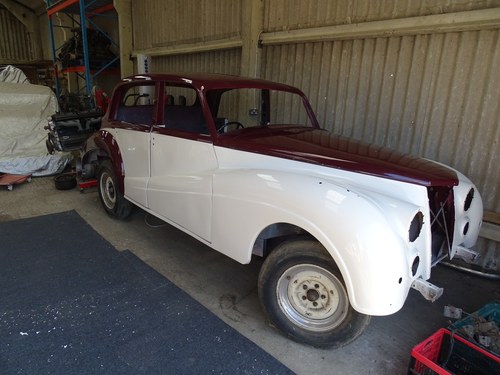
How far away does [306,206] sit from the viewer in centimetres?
209

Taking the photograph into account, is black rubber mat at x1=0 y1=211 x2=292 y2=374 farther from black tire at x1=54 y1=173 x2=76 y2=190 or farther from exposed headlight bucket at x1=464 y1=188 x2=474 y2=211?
black tire at x1=54 y1=173 x2=76 y2=190

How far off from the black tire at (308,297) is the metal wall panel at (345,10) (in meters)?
2.83

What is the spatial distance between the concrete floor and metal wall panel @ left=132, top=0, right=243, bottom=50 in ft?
11.6

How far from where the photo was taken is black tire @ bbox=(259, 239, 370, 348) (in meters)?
2.16

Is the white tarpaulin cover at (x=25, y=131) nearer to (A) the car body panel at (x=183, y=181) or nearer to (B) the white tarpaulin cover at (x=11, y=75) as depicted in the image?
(B) the white tarpaulin cover at (x=11, y=75)

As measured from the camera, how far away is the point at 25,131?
631 cm

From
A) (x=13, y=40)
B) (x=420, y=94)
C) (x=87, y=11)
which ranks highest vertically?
(x=87, y=11)

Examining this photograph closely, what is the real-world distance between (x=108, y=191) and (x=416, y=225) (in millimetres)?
3652

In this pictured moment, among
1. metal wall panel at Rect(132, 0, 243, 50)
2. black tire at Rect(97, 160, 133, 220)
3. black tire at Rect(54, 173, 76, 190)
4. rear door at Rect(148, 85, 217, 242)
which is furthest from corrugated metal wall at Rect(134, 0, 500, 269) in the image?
black tire at Rect(54, 173, 76, 190)

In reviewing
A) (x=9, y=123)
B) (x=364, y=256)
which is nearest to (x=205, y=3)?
(x=9, y=123)

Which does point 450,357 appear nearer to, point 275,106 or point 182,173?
point 182,173

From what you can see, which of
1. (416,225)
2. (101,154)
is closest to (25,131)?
(101,154)

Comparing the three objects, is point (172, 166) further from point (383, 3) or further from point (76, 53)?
point (76, 53)

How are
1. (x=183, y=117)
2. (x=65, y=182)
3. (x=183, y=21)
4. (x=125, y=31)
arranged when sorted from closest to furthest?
(x=183, y=117)
(x=65, y=182)
(x=183, y=21)
(x=125, y=31)
